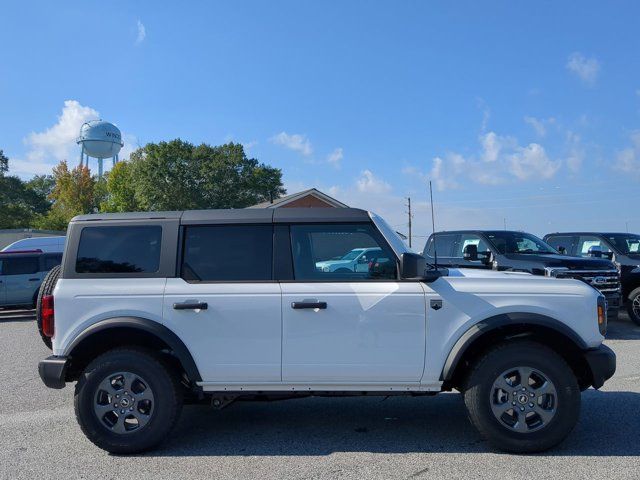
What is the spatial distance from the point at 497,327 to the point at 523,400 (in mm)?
610

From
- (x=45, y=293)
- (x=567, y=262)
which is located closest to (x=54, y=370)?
(x=45, y=293)

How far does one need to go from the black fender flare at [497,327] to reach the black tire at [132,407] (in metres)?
2.25

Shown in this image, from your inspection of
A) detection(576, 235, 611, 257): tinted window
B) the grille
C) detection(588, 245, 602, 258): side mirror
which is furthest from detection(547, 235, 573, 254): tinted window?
the grille

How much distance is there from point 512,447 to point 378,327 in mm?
1398

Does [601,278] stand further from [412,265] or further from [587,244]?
[412,265]

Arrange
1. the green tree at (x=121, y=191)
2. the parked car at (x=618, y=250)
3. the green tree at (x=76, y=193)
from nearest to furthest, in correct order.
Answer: the parked car at (x=618, y=250)
the green tree at (x=121, y=191)
the green tree at (x=76, y=193)

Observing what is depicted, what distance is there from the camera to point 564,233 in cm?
1358

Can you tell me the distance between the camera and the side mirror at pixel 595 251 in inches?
485

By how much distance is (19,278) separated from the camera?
49.4ft

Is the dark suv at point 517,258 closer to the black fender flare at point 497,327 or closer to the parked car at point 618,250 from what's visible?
the parked car at point 618,250

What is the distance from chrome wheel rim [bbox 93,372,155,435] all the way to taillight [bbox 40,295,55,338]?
25.9 inches

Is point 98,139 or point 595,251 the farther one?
point 98,139

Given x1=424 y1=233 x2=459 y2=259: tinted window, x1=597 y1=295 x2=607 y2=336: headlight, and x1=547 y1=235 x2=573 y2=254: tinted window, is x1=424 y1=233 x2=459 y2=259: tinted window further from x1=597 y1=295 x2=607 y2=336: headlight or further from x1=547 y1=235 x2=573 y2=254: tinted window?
x1=597 y1=295 x2=607 y2=336: headlight

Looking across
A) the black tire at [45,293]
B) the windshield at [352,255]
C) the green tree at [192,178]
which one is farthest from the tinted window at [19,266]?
the green tree at [192,178]
